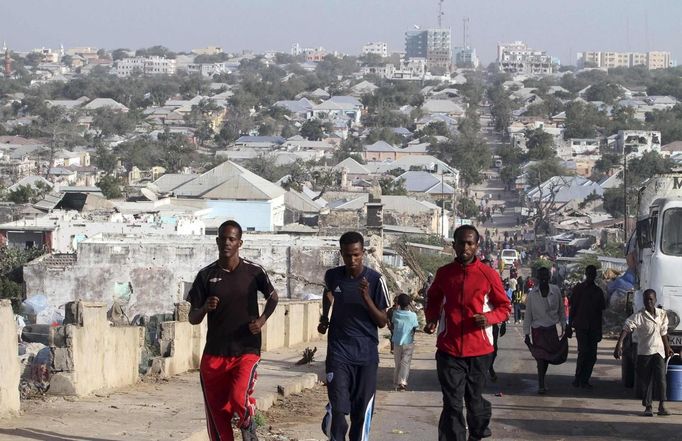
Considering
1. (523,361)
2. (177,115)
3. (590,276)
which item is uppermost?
(177,115)

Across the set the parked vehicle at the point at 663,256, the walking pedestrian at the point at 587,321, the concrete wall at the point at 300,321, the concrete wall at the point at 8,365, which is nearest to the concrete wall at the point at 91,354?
the concrete wall at the point at 8,365

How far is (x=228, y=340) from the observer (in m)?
8.53

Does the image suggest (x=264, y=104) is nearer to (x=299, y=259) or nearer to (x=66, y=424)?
(x=299, y=259)

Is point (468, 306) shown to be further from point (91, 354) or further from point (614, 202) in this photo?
point (614, 202)

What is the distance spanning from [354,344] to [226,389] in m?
0.88

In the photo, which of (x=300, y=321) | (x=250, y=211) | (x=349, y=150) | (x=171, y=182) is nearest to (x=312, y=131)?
(x=349, y=150)

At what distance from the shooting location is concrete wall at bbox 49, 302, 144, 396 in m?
11.2

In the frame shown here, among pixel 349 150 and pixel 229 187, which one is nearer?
pixel 229 187

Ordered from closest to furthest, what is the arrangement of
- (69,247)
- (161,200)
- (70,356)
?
(70,356)
(69,247)
(161,200)

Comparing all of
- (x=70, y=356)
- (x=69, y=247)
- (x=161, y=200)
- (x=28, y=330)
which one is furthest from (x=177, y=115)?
(x=70, y=356)

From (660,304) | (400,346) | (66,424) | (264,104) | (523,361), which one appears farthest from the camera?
(264,104)

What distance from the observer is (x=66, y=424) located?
998cm

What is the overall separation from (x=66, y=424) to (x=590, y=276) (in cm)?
632

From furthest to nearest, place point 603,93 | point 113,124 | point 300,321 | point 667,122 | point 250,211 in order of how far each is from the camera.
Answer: point 603,93 → point 113,124 → point 667,122 → point 250,211 → point 300,321
